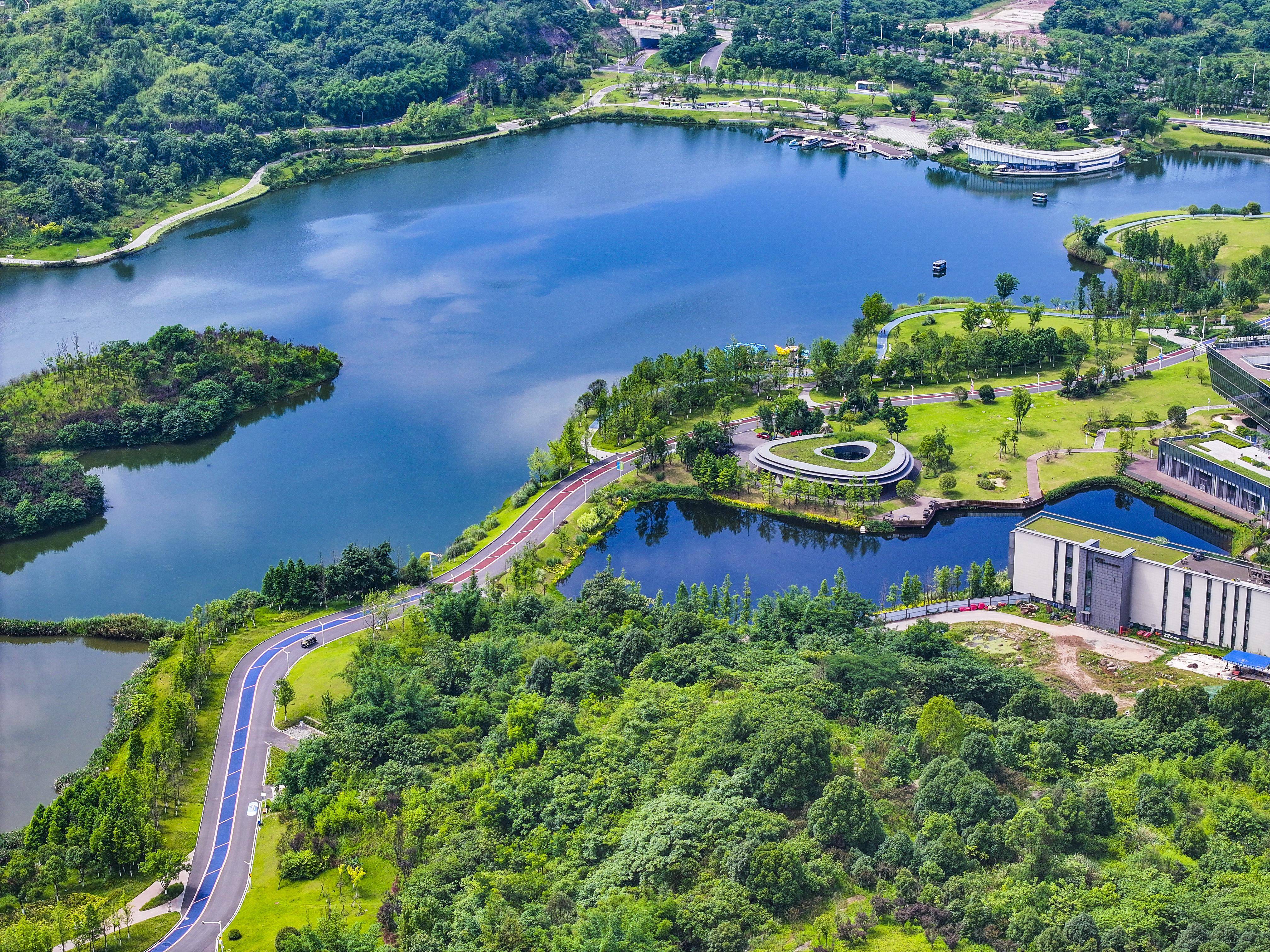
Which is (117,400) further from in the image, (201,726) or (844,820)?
(844,820)

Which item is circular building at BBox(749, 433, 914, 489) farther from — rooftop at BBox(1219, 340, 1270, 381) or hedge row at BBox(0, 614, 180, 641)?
hedge row at BBox(0, 614, 180, 641)

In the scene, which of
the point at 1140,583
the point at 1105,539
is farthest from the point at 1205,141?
the point at 1140,583

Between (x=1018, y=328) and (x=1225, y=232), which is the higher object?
(x=1225, y=232)

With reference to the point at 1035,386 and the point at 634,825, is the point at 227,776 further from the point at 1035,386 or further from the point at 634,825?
the point at 1035,386

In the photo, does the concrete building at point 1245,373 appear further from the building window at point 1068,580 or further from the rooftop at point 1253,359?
the building window at point 1068,580

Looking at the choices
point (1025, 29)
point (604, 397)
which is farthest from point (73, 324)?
point (1025, 29)

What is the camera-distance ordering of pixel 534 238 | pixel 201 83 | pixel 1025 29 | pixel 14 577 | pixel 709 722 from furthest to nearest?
pixel 1025 29 < pixel 201 83 < pixel 534 238 < pixel 14 577 < pixel 709 722
